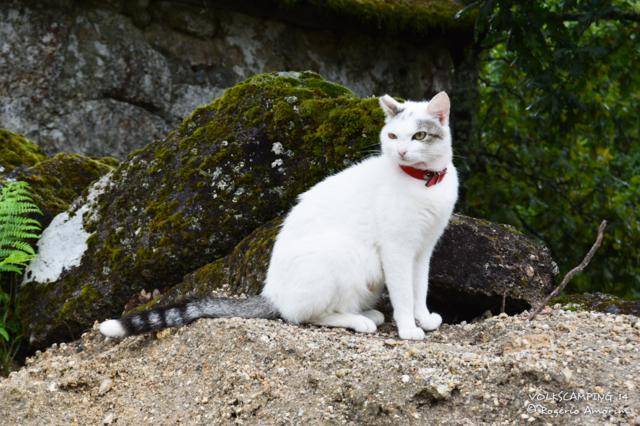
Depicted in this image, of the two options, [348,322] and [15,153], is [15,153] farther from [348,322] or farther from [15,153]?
[348,322]

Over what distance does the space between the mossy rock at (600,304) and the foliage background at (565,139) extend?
7.15 ft

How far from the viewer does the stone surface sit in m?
8.28

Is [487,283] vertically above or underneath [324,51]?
underneath

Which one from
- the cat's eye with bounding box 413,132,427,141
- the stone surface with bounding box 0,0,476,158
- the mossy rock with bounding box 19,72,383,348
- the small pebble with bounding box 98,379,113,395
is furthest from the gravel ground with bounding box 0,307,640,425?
the stone surface with bounding box 0,0,476,158

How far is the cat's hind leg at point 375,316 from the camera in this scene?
204 inches

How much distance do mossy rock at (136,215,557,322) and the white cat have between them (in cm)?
41

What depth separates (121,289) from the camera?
5.88 meters

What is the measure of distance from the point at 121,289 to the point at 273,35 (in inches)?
163

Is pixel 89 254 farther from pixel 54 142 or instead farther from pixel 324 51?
pixel 324 51

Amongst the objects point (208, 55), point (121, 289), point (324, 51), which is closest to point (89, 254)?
point (121, 289)

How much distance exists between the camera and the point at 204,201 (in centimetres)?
588

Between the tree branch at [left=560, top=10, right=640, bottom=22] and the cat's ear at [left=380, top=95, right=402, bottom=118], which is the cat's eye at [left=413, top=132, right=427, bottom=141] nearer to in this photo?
the cat's ear at [left=380, top=95, right=402, bottom=118]

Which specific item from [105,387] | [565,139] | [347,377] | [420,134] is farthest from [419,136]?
[565,139]

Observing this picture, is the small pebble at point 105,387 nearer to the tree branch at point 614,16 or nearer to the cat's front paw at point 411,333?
the cat's front paw at point 411,333
